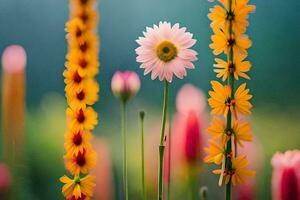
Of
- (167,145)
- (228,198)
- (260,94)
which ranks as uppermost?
(260,94)

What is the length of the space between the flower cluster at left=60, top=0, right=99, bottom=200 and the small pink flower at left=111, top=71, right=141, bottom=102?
0.19ft

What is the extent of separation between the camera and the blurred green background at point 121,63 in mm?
1276

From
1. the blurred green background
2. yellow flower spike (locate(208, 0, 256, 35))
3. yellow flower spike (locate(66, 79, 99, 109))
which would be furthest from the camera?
the blurred green background

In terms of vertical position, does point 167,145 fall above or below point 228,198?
above

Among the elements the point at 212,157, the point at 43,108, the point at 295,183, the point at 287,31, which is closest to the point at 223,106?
the point at 212,157

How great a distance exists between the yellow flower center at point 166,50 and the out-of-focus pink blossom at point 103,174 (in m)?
0.31

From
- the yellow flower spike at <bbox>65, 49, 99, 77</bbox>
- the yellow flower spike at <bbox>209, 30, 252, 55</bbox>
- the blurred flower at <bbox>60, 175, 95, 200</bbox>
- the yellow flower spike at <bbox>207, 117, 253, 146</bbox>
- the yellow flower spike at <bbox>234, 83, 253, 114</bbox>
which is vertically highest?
the yellow flower spike at <bbox>209, 30, 252, 55</bbox>

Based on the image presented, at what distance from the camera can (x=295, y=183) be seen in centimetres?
108

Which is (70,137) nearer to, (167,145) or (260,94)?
(167,145)

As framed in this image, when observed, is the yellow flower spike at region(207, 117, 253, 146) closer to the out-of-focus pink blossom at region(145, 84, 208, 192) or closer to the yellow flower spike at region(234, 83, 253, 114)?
the yellow flower spike at region(234, 83, 253, 114)

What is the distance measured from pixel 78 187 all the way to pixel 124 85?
25 centimetres

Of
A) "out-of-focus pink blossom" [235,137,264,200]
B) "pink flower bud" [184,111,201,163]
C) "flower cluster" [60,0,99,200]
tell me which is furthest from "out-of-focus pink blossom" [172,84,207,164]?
"flower cluster" [60,0,99,200]

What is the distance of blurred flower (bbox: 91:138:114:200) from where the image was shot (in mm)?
1296

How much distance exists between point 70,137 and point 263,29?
537 mm
